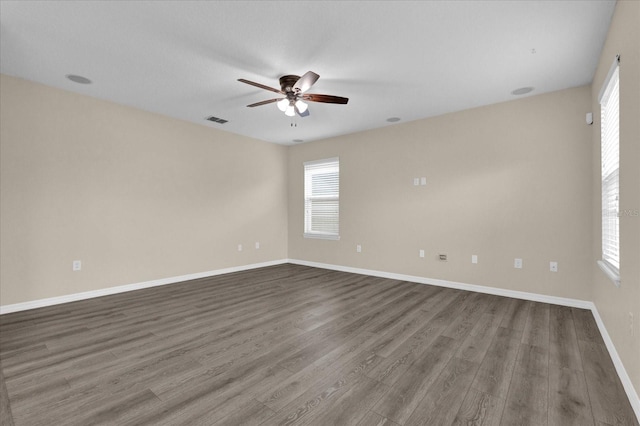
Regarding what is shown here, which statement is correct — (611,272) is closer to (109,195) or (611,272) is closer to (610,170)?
(610,170)

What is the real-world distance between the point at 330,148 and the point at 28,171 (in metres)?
4.50

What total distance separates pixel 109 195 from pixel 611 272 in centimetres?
560

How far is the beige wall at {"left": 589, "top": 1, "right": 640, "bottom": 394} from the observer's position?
165cm

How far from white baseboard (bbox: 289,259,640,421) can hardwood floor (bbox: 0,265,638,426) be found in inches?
2.6

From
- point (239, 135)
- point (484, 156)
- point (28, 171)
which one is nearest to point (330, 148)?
point (239, 135)

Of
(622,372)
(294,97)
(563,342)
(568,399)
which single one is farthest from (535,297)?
(294,97)

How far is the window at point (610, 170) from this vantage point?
7.54 ft

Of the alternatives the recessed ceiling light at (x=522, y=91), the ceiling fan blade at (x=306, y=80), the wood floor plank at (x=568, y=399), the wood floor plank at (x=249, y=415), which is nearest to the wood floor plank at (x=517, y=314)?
the wood floor plank at (x=568, y=399)

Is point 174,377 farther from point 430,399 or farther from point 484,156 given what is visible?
point 484,156

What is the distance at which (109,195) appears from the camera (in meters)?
4.08

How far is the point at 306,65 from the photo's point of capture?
3.01 m

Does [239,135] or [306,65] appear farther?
[239,135]

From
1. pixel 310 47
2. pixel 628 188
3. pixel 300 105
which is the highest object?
pixel 310 47

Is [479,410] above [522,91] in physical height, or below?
below
